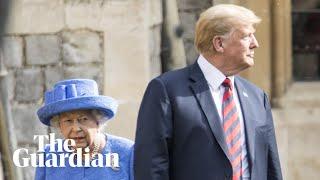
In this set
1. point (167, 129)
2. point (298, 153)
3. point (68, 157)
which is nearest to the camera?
point (167, 129)

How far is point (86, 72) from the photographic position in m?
6.52

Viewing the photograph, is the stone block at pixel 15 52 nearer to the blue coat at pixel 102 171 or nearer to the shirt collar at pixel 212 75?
the blue coat at pixel 102 171

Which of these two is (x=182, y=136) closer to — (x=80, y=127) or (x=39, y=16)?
(x=80, y=127)

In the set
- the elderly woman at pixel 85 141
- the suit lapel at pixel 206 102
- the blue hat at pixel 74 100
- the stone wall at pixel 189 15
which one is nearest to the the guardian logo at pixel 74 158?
the elderly woman at pixel 85 141

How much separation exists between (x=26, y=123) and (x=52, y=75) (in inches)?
13.7

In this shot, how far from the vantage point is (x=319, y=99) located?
7125mm

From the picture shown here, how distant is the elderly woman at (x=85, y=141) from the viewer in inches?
147

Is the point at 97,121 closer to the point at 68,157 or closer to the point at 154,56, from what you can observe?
the point at 68,157

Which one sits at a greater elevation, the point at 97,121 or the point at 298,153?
the point at 97,121

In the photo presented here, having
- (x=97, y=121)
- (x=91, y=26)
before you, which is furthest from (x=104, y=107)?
(x=91, y=26)

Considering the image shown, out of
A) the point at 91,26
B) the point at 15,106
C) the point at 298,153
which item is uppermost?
the point at 91,26

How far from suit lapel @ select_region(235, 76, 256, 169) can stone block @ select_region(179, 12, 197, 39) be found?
3.41 metres

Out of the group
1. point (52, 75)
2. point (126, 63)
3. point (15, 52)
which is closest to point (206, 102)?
point (126, 63)

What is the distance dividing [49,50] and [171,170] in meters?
3.08
